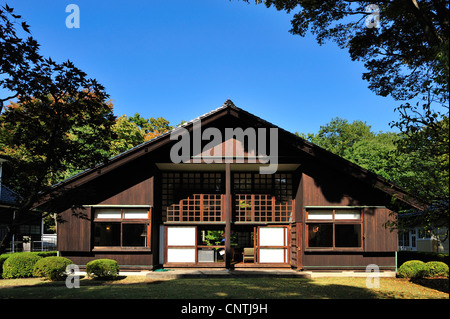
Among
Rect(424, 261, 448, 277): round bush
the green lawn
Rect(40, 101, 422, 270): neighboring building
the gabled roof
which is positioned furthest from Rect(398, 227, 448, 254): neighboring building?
the green lawn

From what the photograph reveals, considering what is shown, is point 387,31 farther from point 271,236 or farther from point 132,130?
point 132,130

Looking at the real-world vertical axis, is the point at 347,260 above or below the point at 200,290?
above

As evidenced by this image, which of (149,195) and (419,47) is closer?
(419,47)

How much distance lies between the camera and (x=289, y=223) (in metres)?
17.6

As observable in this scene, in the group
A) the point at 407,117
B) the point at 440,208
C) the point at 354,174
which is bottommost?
the point at 440,208

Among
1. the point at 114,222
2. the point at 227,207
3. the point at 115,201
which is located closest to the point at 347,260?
the point at 227,207

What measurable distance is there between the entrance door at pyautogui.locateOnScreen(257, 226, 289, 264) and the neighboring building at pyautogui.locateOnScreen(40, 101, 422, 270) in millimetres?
46

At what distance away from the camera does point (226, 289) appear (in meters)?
11.6

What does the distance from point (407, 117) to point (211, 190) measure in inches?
406

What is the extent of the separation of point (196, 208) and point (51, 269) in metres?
6.69

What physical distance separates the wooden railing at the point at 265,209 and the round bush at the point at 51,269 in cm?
756

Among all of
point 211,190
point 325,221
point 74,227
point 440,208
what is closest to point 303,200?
point 325,221

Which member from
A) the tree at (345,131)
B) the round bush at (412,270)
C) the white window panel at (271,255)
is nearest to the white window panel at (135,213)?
the white window panel at (271,255)
